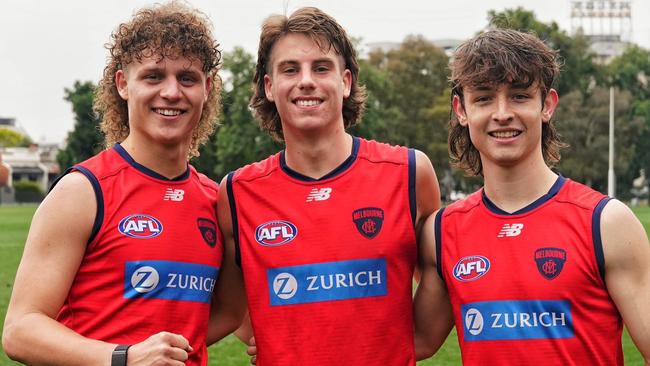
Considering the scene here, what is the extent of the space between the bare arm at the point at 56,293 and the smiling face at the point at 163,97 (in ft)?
1.35

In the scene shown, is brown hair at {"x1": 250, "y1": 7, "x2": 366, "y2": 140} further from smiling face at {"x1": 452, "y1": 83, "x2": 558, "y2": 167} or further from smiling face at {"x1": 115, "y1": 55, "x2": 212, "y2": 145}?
smiling face at {"x1": 452, "y1": 83, "x2": 558, "y2": 167}

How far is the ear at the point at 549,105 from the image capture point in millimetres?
3889

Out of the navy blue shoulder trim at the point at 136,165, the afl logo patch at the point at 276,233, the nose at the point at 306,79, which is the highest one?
the nose at the point at 306,79

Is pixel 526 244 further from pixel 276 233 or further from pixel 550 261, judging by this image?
pixel 276 233

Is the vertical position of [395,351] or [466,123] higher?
[466,123]

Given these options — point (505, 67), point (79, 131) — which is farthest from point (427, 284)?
point (79, 131)

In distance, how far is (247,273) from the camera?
4055mm

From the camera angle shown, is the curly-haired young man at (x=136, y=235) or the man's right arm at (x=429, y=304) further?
the man's right arm at (x=429, y=304)

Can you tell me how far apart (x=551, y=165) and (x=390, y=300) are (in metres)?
1.05

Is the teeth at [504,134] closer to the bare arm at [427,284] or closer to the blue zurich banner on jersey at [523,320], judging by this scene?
the bare arm at [427,284]

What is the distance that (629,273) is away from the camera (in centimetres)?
345

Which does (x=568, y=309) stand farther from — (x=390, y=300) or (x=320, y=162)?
(x=320, y=162)

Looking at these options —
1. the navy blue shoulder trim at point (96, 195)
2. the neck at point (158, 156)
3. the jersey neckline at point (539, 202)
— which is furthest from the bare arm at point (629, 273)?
the navy blue shoulder trim at point (96, 195)

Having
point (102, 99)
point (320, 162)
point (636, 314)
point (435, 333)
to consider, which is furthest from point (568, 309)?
point (102, 99)
